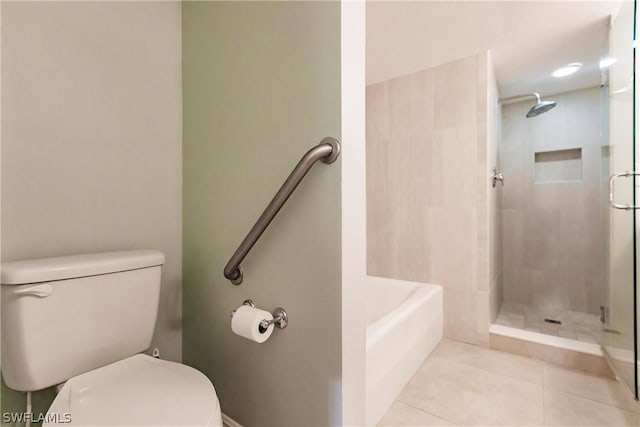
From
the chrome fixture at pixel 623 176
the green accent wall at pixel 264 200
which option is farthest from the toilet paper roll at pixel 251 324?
the chrome fixture at pixel 623 176

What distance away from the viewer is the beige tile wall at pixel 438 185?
76.1 inches

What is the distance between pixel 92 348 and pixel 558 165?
354 cm

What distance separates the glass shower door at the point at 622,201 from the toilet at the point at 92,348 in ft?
6.07

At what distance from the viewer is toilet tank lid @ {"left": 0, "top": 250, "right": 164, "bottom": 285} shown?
0.80 metres

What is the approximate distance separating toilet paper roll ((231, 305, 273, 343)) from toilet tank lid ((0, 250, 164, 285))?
0.43m

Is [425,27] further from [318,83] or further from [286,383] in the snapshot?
[286,383]

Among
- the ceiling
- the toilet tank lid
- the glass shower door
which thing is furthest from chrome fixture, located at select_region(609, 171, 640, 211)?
the toilet tank lid

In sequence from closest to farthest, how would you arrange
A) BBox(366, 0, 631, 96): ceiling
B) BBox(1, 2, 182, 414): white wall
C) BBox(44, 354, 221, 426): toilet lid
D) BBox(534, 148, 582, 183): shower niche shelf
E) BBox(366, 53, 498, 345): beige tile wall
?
1. BBox(44, 354, 221, 426): toilet lid
2. BBox(1, 2, 182, 414): white wall
3. BBox(366, 0, 631, 96): ceiling
4. BBox(366, 53, 498, 345): beige tile wall
5. BBox(534, 148, 582, 183): shower niche shelf

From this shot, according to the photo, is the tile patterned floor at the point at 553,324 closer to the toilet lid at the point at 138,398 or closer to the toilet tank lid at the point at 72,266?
the toilet lid at the point at 138,398

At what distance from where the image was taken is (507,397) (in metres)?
1.39

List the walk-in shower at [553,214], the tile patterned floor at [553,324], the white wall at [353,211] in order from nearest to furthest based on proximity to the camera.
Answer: the white wall at [353,211] → the tile patterned floor at [553,324] → the walk-in shower at [553,214]

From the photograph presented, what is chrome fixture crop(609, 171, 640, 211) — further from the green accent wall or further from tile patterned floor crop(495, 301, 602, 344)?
the green accent wall

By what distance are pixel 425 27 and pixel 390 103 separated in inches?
25.9

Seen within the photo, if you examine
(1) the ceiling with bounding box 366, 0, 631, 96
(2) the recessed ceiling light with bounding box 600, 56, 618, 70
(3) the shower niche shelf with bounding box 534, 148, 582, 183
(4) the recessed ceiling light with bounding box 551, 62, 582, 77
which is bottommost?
(3) the shower niche shelf with bounding box 534, 148, 582, 183
